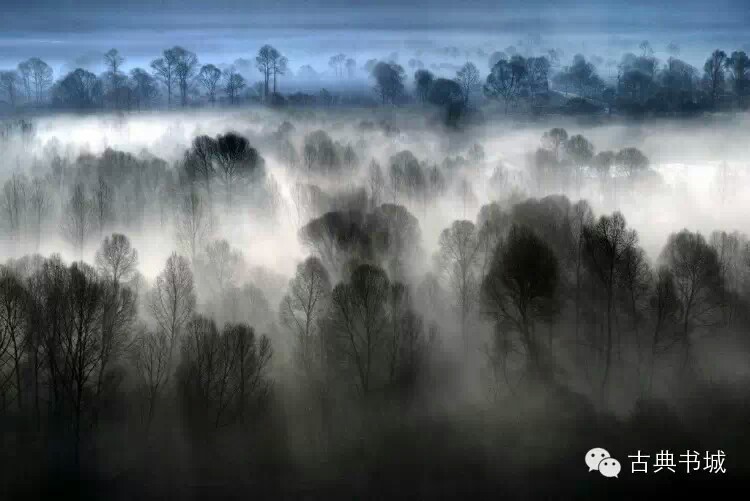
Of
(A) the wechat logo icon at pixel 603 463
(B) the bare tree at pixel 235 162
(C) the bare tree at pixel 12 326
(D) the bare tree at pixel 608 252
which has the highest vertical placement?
(B) the bare tree at pixel 235 162

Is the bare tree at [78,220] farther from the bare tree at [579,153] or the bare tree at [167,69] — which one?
the bare tree at [579,153]

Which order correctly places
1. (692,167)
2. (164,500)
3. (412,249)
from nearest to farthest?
1. (164,500)
2. (412,249)
3. (692,167)

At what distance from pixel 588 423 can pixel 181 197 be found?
20.2 m

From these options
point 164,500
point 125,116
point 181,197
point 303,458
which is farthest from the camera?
point 125,116

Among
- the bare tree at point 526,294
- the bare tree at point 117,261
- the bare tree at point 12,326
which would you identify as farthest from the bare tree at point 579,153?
the bare tree at point 12,326

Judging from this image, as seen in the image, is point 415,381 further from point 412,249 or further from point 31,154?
point 31,154

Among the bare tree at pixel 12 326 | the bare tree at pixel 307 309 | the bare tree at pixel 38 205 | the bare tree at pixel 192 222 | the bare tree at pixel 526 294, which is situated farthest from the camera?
the bare tree at pixel 38 205

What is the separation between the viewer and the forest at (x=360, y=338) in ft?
62.9

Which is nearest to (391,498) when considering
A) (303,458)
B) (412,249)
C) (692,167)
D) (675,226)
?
(303,458)

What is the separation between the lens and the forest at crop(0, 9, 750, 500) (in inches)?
755

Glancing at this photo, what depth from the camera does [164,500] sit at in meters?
18.0

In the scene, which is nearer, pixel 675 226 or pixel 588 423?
pixel 588 423

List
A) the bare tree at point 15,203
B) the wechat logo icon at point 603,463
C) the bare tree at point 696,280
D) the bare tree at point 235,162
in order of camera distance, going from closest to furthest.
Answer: the wechat logo icon at point 603,463, the bare tree at point 696,280, the bare tree at point 15,203, the bare tree at point 235,162

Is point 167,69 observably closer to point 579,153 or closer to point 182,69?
point 182,69
